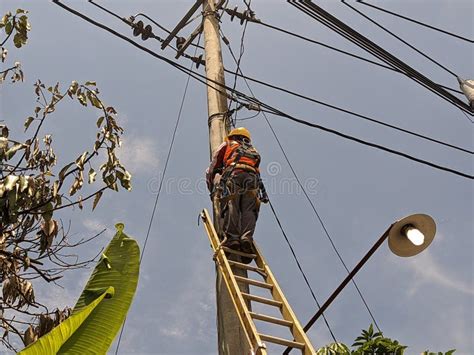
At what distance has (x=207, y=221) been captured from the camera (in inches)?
220

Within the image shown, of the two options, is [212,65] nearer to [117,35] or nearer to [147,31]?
[117,35]

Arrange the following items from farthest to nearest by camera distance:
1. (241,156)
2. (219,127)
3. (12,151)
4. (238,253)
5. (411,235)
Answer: (219,127) < (241,156) < (411,235) < (238,253) < (12,151)

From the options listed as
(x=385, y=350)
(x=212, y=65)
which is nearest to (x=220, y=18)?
(x=212, y=65)

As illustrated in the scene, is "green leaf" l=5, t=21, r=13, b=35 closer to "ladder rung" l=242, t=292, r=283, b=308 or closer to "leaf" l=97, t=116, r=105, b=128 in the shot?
"leaf" l=97, t=116, r=105, b=128

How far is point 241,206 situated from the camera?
18.3 feet

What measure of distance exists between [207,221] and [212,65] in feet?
6.11

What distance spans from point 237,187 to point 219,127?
2.26 ft

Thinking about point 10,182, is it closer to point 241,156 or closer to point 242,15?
point 241,156

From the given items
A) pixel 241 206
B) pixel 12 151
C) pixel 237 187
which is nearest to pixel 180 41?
pixel 237 187

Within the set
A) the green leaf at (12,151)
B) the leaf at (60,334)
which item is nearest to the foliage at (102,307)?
the leaf at (60,334)

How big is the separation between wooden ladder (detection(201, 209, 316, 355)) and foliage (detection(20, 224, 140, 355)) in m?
1.09

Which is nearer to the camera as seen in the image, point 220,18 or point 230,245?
point 230,245

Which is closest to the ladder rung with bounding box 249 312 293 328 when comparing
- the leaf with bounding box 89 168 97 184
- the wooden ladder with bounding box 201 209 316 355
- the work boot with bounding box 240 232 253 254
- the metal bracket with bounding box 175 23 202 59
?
the wooden ladder with bounding box 201 209 316 355

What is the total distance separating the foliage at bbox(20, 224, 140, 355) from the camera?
122 inches
